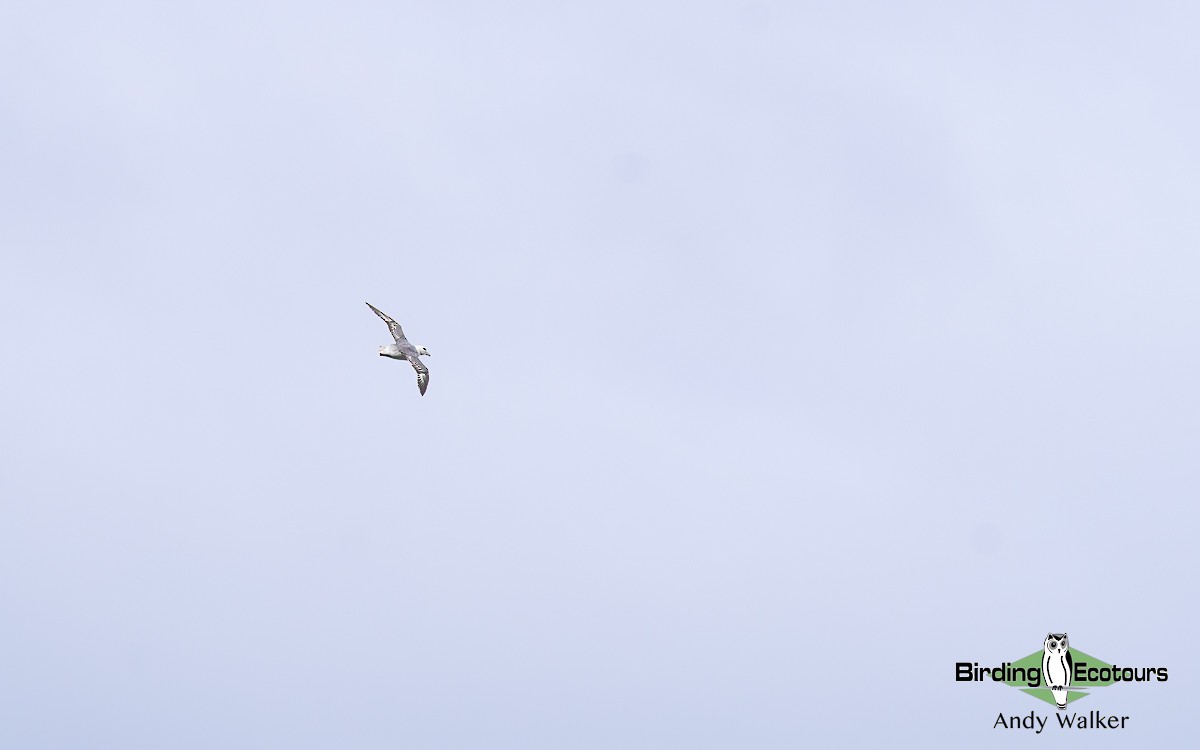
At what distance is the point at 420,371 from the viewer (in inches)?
6314

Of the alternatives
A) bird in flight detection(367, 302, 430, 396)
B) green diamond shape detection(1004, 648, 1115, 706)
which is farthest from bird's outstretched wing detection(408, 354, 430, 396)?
green diamond shape detection(1004, 648, 1115, 706)

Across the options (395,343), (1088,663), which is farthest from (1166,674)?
(395,343)

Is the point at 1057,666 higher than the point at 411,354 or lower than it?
lower

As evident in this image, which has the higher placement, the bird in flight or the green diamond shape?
the bird in flight

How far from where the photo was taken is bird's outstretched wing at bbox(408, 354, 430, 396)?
159000 mm

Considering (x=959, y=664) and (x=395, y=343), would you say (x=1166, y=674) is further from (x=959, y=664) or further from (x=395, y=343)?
(x=395, y=343)

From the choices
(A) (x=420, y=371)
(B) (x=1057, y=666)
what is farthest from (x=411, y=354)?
(B) (x=1057, y=666)

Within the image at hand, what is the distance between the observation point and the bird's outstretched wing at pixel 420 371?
522 feet

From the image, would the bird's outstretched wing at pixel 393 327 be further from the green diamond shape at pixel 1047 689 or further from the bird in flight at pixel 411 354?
the green diamond shape at pixel 1047 689

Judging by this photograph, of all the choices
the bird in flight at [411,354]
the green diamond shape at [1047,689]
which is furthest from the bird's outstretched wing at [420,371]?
the green diamond shape at [1047,689]

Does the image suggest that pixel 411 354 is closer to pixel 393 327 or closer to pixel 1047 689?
pixel 393 327

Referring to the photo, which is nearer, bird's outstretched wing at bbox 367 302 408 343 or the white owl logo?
the white owl logo

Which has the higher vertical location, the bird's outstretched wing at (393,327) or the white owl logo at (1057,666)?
the bird's outstretched wing at (393,327)

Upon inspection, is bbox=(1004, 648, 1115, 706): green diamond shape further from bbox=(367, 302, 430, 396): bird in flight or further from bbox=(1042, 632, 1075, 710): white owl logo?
bbox=(367, 302, 430, 396): bird in flight
